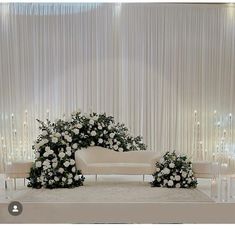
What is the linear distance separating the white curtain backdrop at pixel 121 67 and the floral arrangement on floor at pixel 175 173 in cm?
257

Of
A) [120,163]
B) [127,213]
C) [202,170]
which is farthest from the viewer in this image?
[120,163]

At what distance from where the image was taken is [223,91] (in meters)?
9.37

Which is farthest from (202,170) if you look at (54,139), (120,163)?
(54,139)

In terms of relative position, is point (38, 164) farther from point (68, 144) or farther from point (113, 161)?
point (113, 161)

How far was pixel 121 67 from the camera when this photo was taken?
367 inches

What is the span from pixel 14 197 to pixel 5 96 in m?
3.67

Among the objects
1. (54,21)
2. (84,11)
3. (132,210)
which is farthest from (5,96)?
(132,210)

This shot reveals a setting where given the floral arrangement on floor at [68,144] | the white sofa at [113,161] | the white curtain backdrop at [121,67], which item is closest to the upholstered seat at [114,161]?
the white sofa at [113,161]

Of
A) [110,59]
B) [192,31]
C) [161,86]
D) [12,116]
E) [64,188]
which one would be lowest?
[64,188]

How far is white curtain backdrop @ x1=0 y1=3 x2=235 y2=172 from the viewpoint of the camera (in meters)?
9.23

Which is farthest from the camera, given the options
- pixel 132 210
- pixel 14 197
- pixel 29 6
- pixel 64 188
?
pixel 29 6

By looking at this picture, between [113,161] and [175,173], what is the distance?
1200 mm

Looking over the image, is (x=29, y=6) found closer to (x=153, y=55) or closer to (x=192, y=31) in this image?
(x=153, y=55)

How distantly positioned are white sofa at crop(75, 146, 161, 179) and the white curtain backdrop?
6.59ft
